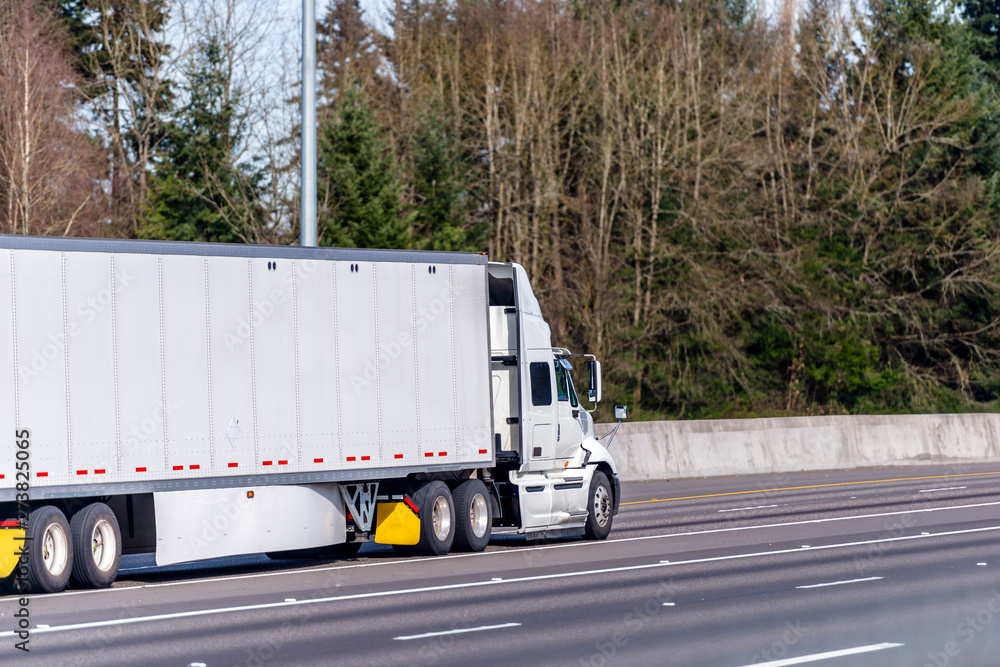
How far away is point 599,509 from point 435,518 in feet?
9.45

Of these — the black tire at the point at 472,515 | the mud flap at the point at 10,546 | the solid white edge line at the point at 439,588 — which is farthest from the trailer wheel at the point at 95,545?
the black tire at the point at 472,515

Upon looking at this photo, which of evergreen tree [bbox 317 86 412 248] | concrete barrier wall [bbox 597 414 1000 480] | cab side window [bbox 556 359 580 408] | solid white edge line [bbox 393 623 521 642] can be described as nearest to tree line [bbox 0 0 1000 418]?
evergreen tree [bbox 317 86 412 248]

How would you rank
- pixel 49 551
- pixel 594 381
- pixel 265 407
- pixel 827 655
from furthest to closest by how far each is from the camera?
pixel 594 381
pixel 265 407
pixel 49 551
pixel 827 655

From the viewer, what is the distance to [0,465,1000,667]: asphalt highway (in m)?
9.20

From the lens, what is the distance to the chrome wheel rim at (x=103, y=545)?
1320 centimetres

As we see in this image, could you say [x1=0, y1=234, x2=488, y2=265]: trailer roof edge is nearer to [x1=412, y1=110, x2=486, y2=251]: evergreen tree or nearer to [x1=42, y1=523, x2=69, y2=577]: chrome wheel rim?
[x1=42, y1=523, x2=69, y2=577]: chrome wheel rim

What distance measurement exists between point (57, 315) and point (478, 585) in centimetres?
500

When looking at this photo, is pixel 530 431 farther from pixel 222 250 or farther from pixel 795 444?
pixel 795 444

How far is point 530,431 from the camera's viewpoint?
56.0ft

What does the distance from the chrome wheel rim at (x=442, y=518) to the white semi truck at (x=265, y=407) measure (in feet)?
0.10

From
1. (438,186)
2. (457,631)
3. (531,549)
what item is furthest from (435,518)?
(438,186)

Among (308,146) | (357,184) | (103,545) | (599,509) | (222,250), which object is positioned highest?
(357,184)

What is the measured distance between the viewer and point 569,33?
167ft

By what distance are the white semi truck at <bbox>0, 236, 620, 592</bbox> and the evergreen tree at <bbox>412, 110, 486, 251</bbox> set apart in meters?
30.5
